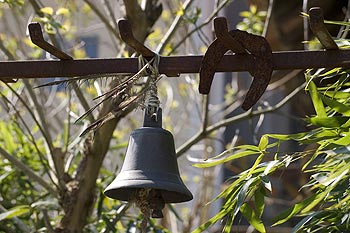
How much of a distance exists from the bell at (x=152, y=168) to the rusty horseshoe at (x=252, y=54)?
0.66ft

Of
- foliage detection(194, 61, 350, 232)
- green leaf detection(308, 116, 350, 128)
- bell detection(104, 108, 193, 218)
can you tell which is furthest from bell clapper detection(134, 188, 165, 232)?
green leaf detection(308, 116, 350, 128)

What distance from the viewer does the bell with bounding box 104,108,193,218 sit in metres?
2.19

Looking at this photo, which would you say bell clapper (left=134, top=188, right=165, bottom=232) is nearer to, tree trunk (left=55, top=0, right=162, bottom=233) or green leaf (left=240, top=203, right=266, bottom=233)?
green leaf (left=240, top=203, right=266, bottom=233)

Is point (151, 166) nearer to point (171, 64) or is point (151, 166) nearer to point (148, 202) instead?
point (148, 202)

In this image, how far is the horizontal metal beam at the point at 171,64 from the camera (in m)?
2.11

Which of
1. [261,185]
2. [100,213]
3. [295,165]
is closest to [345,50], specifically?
[261,185]

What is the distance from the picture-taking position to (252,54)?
213 cm

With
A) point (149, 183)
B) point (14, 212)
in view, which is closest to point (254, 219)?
point (149, 183)

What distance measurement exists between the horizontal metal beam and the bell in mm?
143

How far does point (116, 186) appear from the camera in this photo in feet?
7.27

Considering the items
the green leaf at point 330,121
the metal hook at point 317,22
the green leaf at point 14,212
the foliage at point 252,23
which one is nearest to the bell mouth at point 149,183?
the green leaf at point 330,121

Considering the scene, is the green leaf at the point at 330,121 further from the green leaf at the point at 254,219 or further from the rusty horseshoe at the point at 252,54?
the green leaf at the point at 254,219

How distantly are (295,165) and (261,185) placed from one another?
367 cm

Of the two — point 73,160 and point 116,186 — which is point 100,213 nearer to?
point 73,160
